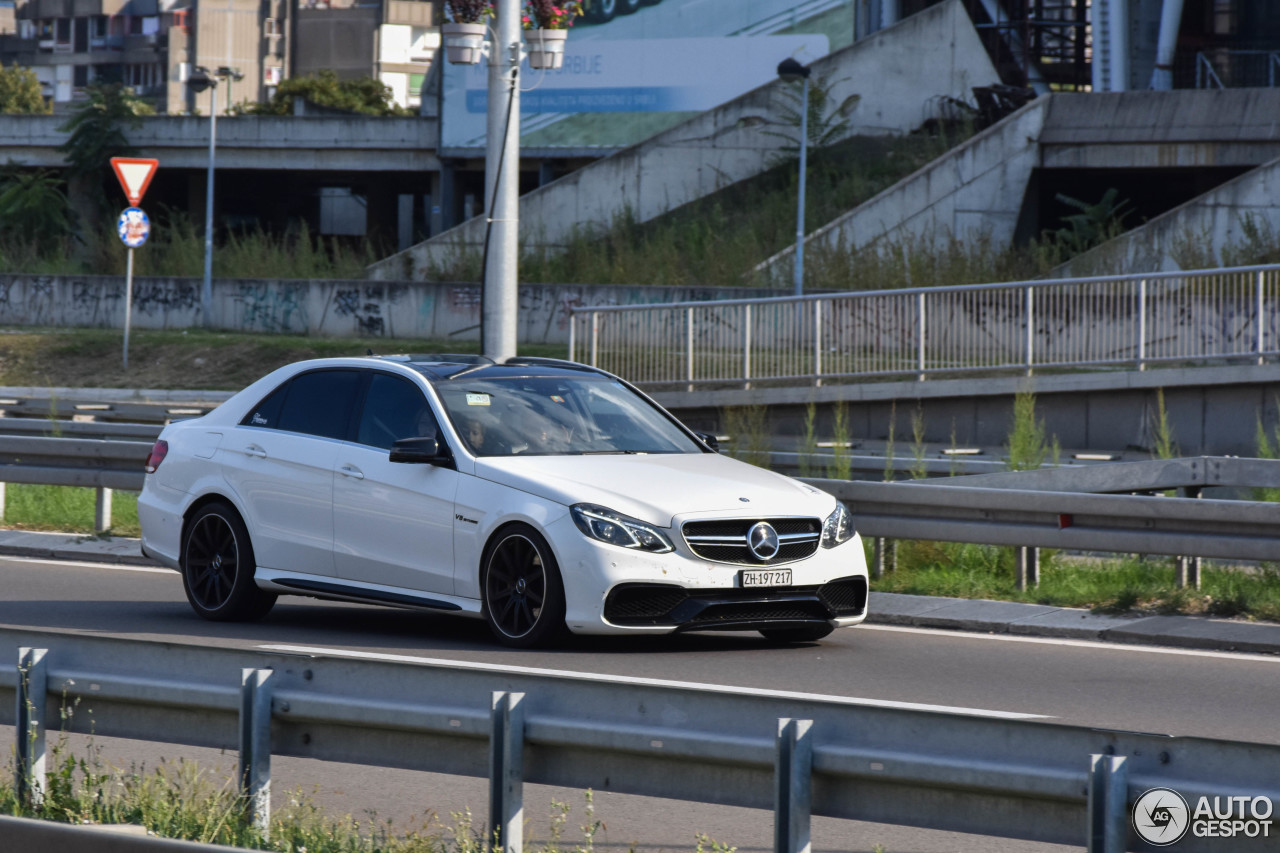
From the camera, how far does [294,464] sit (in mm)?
10203

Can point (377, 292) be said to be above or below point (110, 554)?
above

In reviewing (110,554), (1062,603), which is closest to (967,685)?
(1062,603)

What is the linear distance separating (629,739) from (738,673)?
176 inches

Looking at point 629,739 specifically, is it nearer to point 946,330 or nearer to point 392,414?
point 392,414

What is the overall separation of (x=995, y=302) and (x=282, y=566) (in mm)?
13003

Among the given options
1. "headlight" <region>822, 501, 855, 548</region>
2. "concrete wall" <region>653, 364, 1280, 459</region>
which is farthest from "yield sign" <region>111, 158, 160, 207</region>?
"headlight" <region>822, 501, 855, 548</region>

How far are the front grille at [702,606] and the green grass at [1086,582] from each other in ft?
8.63

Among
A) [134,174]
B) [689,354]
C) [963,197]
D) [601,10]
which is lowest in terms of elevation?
[689,354]

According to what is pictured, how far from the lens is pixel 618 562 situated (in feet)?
28.4

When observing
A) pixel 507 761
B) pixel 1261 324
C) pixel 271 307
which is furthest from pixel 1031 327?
pixel 271 307

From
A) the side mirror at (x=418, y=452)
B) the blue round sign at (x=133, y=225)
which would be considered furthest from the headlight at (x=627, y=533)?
the blue round sign at (x=133, y=225)

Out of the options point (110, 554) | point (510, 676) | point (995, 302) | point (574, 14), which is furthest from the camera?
point (995, 302)

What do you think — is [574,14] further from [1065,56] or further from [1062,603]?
[1065,56]

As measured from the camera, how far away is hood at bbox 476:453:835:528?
8812 millimetres
